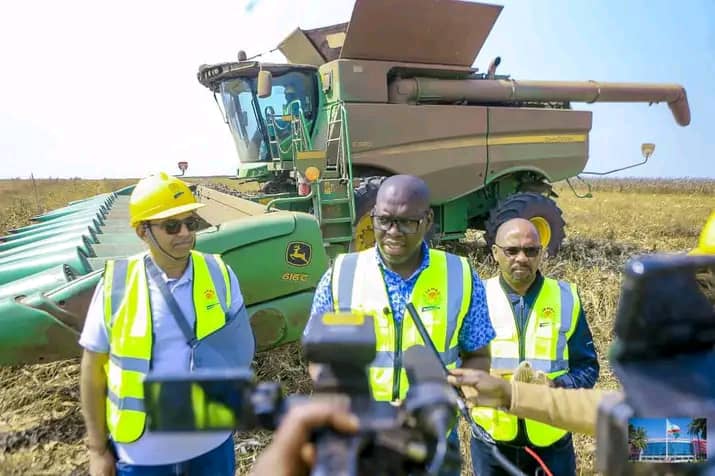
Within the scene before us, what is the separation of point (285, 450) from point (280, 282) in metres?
2.99

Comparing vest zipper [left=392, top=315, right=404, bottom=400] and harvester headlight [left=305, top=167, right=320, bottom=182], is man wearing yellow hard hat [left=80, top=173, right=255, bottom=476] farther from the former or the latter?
harvester headlight [left=305, top=167, right=320, bottom=182]

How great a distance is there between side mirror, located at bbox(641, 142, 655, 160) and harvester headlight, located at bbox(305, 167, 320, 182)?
5978 mm

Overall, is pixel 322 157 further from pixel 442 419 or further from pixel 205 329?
pixel 442 419

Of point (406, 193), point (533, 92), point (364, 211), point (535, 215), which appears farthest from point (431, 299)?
point (533, 92)

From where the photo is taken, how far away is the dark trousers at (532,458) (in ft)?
7.34

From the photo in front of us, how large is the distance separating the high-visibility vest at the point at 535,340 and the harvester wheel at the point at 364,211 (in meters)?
4.15

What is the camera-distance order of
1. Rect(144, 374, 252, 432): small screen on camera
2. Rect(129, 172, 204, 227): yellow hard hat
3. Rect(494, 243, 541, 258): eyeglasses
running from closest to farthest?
Rect(144, 374, 252, 432): small screen on camera, Rect(129, 172, 204, 227): yellow hard hat, Rect(494, 243, 541, 258): eyeglasses

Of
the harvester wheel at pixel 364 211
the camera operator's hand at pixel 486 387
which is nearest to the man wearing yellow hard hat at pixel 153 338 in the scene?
the camera operator's hand at pixel 486 387

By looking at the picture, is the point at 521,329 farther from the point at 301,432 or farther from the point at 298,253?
the point at 298,253

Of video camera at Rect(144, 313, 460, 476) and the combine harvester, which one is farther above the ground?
the combine harvester

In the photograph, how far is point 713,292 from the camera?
0.89m

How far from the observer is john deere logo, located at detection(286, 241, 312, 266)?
3719 mm

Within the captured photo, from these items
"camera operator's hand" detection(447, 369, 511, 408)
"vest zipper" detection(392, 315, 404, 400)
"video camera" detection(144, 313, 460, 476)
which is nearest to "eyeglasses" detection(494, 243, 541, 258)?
"vest zipper" detection(392, 315, 404, 400)

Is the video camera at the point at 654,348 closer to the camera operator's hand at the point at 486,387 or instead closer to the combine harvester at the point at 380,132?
the camera operator's hand at the point at 486,387
